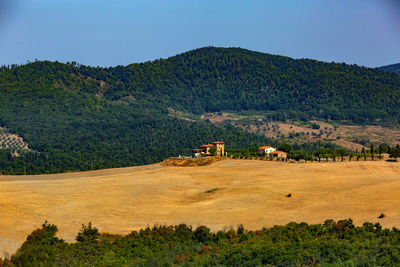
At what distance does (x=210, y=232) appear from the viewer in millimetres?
78938

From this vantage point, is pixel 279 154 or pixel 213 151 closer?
pixel 279 154

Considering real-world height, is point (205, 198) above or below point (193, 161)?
below

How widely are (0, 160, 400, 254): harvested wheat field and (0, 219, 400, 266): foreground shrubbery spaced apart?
6.25 m

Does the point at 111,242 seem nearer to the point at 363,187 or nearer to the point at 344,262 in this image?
the point at 344,262

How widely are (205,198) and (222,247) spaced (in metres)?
40.5

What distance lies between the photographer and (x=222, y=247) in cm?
6956

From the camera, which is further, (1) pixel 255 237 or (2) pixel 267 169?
(2) pixel 267 169

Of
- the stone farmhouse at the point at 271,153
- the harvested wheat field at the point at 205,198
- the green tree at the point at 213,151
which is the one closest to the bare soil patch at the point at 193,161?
the green tree at the point at 213,151

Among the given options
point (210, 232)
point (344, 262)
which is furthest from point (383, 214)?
point (344, 262)

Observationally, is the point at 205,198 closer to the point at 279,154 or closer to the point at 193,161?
the point at 193,161

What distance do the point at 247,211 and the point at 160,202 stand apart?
57.6ft

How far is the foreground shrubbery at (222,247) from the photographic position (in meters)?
60.3

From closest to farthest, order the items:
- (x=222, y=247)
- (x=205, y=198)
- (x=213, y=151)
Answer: (x=222, y=247) < (x=205, y=198) < (x=213, y=151)

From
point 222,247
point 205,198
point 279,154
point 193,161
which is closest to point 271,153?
point 279,154
